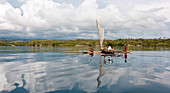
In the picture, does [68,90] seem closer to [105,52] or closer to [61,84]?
[61,84]

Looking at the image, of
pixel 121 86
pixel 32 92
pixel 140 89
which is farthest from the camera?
pixel 121 86

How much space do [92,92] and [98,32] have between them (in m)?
57.6

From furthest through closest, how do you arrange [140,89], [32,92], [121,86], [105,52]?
[105,52], [121,86], [140,89], [32,92]

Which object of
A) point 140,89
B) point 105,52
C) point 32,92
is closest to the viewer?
point 32,92

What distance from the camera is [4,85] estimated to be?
16.5m

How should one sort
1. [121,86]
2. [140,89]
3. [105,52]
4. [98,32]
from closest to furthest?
[140,89], [121,86], [105,52], [98,32]

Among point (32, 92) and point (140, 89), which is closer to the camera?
point (32, 92)

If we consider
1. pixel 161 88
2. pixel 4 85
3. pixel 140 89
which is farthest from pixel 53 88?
pixel 161 88

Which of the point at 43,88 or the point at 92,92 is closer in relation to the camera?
the point at 92,92

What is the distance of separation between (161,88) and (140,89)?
255 centimetres

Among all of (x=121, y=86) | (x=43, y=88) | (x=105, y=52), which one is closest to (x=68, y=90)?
(x=43, y=88)

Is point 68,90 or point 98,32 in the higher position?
point 98,32

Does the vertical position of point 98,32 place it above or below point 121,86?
above

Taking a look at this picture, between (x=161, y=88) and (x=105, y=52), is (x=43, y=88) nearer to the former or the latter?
(x=161, y=88)
